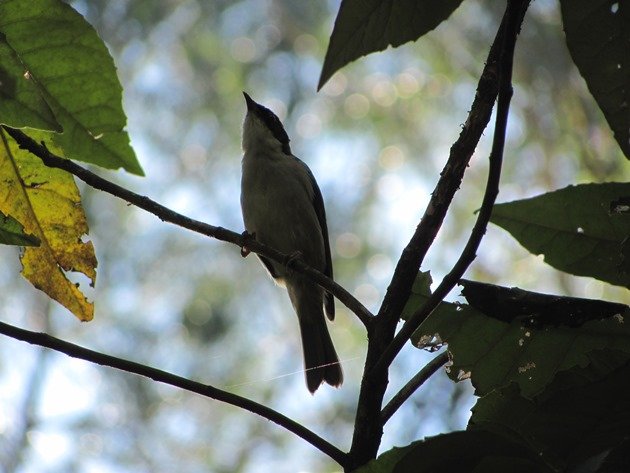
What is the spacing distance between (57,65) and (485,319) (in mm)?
958

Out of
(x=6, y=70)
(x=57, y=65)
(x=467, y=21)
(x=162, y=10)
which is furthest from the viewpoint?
Result: (x=162, y=10)

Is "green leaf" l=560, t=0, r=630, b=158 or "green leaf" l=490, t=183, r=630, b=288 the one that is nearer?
"green leaf" l=560, t=0, r=630, b=158

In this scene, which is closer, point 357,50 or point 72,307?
point 357,50

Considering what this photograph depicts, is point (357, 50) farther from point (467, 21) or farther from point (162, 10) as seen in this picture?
point (162, 10)

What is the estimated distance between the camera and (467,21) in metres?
14.2

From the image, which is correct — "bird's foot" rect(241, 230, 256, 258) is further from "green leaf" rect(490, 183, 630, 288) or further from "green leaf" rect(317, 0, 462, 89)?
"green leaf" rect(317, 0, 462, 89)

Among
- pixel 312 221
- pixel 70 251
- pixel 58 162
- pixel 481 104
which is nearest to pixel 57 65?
pixel 58 162

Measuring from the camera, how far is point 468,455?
0.95 meters

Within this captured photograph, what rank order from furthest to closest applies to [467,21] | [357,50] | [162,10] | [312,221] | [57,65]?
[162,10] < [467,21] < [312,221] < [57,65] < [357,50]

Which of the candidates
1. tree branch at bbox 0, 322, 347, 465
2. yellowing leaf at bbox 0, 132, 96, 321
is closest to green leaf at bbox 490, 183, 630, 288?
tree branch at bbox 0, 322, 347, 465

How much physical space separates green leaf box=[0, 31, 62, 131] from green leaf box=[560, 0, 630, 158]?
80 centimetres

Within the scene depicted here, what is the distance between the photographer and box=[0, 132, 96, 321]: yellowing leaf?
168cm

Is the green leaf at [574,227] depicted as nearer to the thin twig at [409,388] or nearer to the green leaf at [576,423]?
the thin twig at [409,388]

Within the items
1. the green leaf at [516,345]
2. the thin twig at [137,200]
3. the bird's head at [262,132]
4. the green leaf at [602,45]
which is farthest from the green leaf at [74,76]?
the bird's head at [262,132]
